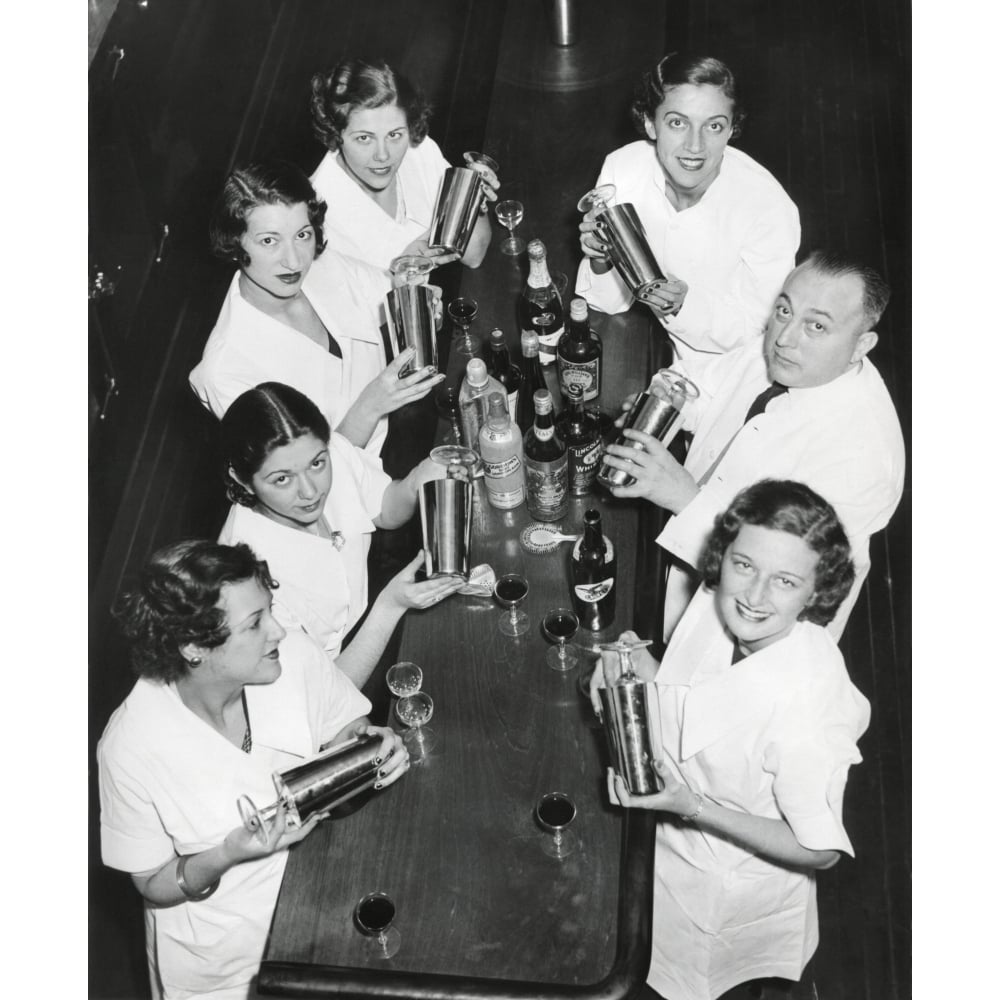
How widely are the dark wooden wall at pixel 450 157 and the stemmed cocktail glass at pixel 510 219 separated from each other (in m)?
0.14

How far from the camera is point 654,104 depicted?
9.55ft

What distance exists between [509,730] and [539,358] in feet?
3.32

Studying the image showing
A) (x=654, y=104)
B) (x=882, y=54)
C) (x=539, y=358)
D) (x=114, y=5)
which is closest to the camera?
(x=539, y=358)

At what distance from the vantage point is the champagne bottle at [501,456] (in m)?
2.35

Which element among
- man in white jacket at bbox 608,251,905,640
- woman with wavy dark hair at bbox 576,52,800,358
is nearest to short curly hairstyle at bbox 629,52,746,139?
woman with wavy dark hair at bbox 576,52,800,358

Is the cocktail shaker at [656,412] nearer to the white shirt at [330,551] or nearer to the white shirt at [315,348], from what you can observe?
the white shirt at [330,551]

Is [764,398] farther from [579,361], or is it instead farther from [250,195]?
[250,195]

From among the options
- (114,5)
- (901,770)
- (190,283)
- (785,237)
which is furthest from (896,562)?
(114,5)

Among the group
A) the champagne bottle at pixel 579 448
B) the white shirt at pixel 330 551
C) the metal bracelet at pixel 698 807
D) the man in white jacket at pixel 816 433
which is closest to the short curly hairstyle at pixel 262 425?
the white shirt at pixel 330 551

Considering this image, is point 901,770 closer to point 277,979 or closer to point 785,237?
point 785,237

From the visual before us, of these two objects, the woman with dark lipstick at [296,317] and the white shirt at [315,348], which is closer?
the woman with dark lipstick at [296,317]

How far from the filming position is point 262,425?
2330 mm

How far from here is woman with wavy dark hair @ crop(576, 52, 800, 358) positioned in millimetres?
2826

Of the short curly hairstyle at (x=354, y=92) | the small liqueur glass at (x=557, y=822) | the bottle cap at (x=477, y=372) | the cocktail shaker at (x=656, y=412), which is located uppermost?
the short curly hairstyle at (x=354, y=92)
